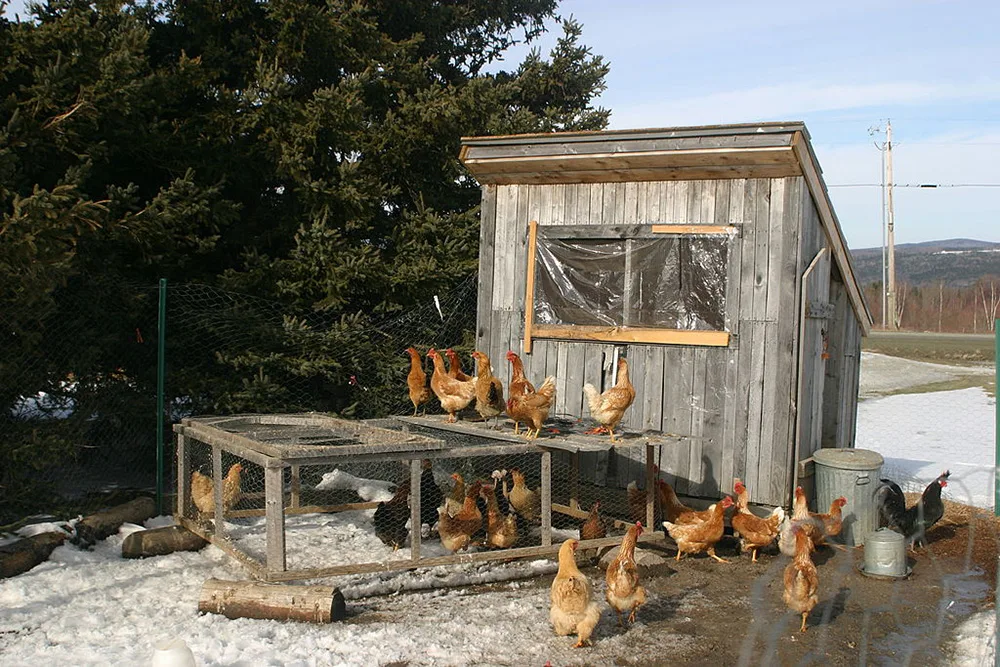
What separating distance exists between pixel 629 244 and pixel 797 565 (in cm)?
343

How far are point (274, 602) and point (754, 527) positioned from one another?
3.55 meters

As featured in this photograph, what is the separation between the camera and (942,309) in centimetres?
5044

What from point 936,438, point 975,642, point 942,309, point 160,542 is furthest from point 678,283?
point 942,309

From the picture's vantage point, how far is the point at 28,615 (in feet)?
16.5

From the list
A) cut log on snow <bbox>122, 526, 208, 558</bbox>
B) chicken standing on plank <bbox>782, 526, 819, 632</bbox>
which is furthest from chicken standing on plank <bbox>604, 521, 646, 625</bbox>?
cut log on snow <bbox>122, 526, 208, 558</bbox>

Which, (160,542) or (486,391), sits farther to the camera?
(486,391)

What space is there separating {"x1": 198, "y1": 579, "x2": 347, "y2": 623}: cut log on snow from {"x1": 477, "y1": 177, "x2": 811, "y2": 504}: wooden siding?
3.36m

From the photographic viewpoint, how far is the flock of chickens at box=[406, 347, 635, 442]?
6340mm

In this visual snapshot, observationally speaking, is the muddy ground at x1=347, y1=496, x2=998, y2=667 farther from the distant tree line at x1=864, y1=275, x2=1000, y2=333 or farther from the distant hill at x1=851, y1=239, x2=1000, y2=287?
the distant hill at x1=851, y1=239, x2=1000, y2=287

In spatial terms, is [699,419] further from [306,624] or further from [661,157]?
[306,624]

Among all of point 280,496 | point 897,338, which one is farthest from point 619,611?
point 897,338

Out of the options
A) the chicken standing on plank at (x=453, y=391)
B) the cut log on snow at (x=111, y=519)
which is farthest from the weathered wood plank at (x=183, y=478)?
the chicken standing on plank at (x=453, y=391)

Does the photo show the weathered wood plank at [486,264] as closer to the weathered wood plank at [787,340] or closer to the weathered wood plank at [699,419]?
the weathered wood plank at [699,419]

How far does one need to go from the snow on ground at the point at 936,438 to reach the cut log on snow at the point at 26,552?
7917 millimetres
